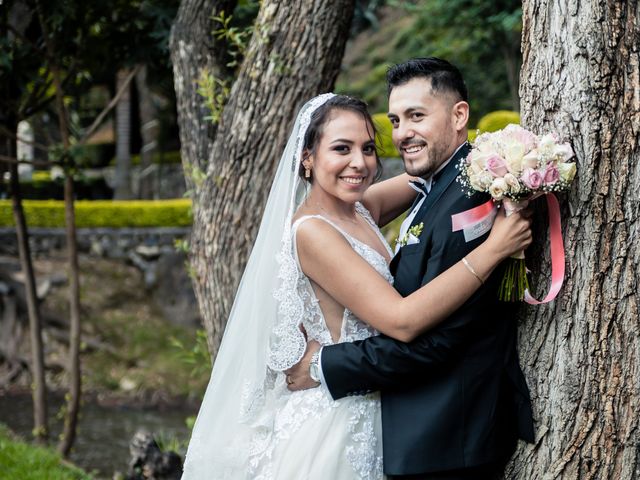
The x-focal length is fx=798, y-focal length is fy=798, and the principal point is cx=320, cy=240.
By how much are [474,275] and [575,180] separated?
0.46m

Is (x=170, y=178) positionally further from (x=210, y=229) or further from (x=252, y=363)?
(x=252, y=363)

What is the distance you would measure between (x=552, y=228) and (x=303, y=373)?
1073 mm

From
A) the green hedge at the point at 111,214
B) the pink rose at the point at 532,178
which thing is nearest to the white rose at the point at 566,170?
the pink rose at the point at 532,178

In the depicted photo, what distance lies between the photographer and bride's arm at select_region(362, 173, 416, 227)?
3639 mm

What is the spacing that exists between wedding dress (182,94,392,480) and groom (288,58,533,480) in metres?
0.11

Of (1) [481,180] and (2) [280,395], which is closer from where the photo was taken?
(1) [481,180]

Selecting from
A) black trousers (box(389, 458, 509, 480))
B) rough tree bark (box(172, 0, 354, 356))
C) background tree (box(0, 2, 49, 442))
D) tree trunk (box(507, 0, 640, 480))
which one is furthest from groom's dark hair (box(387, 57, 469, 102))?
background tree (box(0, 2, 49, 442))

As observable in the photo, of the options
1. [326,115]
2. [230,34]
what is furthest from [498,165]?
[230,34]

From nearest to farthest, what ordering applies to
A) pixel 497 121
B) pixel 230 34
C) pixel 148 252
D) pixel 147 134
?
pixel 230 34, pixel 497 121, pixel 148 252, pixel 147 134

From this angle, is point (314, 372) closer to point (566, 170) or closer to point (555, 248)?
point (555, 248)

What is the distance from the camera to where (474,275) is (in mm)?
2654

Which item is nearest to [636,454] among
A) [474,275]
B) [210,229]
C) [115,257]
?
[474,275]

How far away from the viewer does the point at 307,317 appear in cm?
308

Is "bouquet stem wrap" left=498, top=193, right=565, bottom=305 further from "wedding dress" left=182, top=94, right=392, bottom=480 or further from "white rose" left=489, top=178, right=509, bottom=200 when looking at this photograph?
"wedding dress" left=182, top=94, right=392, bottom=480
